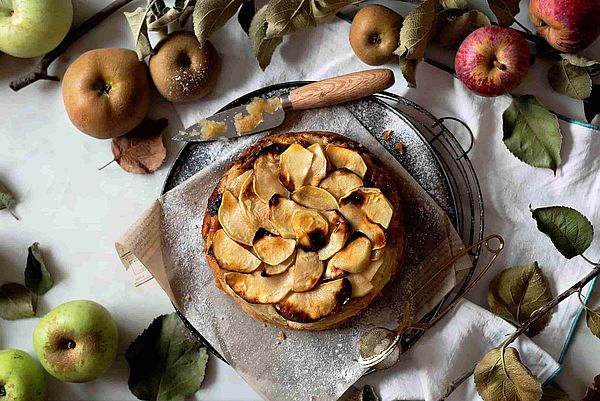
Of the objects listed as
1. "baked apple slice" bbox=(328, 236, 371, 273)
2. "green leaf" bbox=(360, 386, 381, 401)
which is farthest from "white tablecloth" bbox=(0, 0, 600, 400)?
A: "baked apple slice" bbox=(328, 236, 371, 273)

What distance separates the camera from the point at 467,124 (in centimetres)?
160

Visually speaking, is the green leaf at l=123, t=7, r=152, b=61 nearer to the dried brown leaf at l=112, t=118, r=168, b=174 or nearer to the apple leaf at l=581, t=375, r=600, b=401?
the dried brown leaf at l=112, t=118, r=168, b=174

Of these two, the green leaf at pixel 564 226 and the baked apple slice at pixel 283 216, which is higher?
the baked apple slice at pixel 283 216

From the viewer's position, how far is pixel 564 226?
→ 1485 mm

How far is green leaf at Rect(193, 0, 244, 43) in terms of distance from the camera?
1.54 m

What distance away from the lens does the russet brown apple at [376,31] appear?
5.04 feet

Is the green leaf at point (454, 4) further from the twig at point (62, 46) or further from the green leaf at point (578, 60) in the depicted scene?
the twig at point (62, 46)

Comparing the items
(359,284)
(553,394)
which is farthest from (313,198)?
(553,394)

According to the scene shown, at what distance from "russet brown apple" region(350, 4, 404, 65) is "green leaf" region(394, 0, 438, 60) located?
3 cm

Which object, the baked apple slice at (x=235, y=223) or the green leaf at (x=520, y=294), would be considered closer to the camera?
the baked apple slice at (x=235, y=223)

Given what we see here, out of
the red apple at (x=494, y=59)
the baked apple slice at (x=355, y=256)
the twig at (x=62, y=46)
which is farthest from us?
the twig at (x=62, y=46)

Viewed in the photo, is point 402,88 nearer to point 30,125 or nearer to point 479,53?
point 479,53

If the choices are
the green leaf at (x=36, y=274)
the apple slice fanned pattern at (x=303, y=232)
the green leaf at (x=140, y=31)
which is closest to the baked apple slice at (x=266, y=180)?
the apple slice fanned pattern at (x=303, y=232)

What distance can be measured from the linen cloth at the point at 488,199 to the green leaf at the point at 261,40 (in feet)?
0.20
